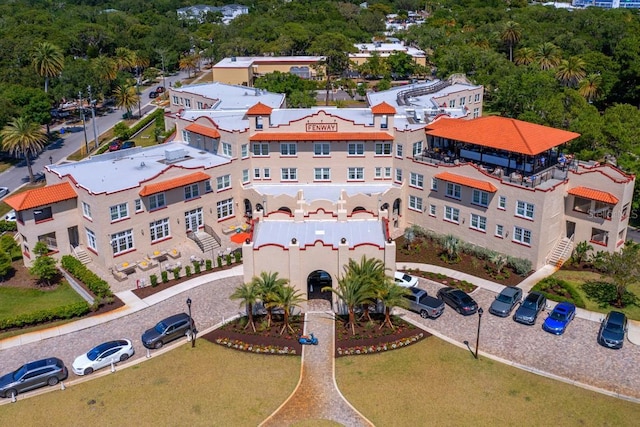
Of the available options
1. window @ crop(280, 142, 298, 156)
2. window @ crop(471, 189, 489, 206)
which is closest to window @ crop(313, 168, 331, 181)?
window @ crop(280, 142, 298, 156)

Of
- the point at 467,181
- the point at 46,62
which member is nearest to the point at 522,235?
the point at 467,181

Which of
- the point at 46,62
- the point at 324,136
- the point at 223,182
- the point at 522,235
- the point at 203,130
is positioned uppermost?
the point at 46,62

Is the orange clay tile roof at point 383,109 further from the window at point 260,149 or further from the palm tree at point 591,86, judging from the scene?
the palm tree at point 591,86

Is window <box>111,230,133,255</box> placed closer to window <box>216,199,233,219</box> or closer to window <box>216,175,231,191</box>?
window <box>216,199,233,219</box>

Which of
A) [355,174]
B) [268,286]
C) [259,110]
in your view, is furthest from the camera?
[355,174]

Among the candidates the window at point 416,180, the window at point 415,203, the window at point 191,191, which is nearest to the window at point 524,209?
the window at point 416,180

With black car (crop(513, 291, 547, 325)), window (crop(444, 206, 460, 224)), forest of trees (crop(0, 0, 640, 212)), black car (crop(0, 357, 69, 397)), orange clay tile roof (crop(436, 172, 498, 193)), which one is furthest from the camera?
forest of trees (crop(0, 0, 640, 212))

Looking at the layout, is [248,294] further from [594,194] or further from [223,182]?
[594,194]
